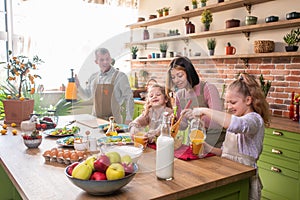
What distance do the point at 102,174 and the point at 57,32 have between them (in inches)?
150

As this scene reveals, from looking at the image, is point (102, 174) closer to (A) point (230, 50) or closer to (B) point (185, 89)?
(B) point (185, 89)

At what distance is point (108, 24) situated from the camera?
15.4 ft

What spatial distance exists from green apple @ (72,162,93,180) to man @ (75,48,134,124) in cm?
66

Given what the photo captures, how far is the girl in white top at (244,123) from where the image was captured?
1.33 metres

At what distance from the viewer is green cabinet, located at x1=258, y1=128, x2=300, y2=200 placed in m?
2.28

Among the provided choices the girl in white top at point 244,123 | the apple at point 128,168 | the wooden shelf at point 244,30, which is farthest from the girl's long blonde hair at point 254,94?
the wooden shelf at point 244,30

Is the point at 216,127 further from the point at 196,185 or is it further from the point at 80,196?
the point at 80,196

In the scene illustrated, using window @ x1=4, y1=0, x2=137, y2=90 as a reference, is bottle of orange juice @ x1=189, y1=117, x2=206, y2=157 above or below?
below

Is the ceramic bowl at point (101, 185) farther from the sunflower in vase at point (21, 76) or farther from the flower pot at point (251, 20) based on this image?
the flower pot at point (251, 20)

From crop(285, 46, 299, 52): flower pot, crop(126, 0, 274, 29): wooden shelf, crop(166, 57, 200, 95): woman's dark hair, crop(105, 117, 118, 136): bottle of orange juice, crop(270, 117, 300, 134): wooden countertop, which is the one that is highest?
crop(126, 0, 274, 29): wooden shelf

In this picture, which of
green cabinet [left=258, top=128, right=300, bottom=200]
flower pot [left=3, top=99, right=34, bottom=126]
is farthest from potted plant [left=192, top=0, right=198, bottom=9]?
flower pot [left=3, top=99, right=34, bottom=126]

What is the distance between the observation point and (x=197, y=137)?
4.71 ft

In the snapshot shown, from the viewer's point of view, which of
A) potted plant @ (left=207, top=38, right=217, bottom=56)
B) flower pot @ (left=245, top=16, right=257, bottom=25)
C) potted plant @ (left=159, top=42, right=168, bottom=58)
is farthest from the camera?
potted plant @ (left=159, top=42, right=168, bottom=58)

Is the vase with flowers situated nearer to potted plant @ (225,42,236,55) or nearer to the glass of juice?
the glass of juice
